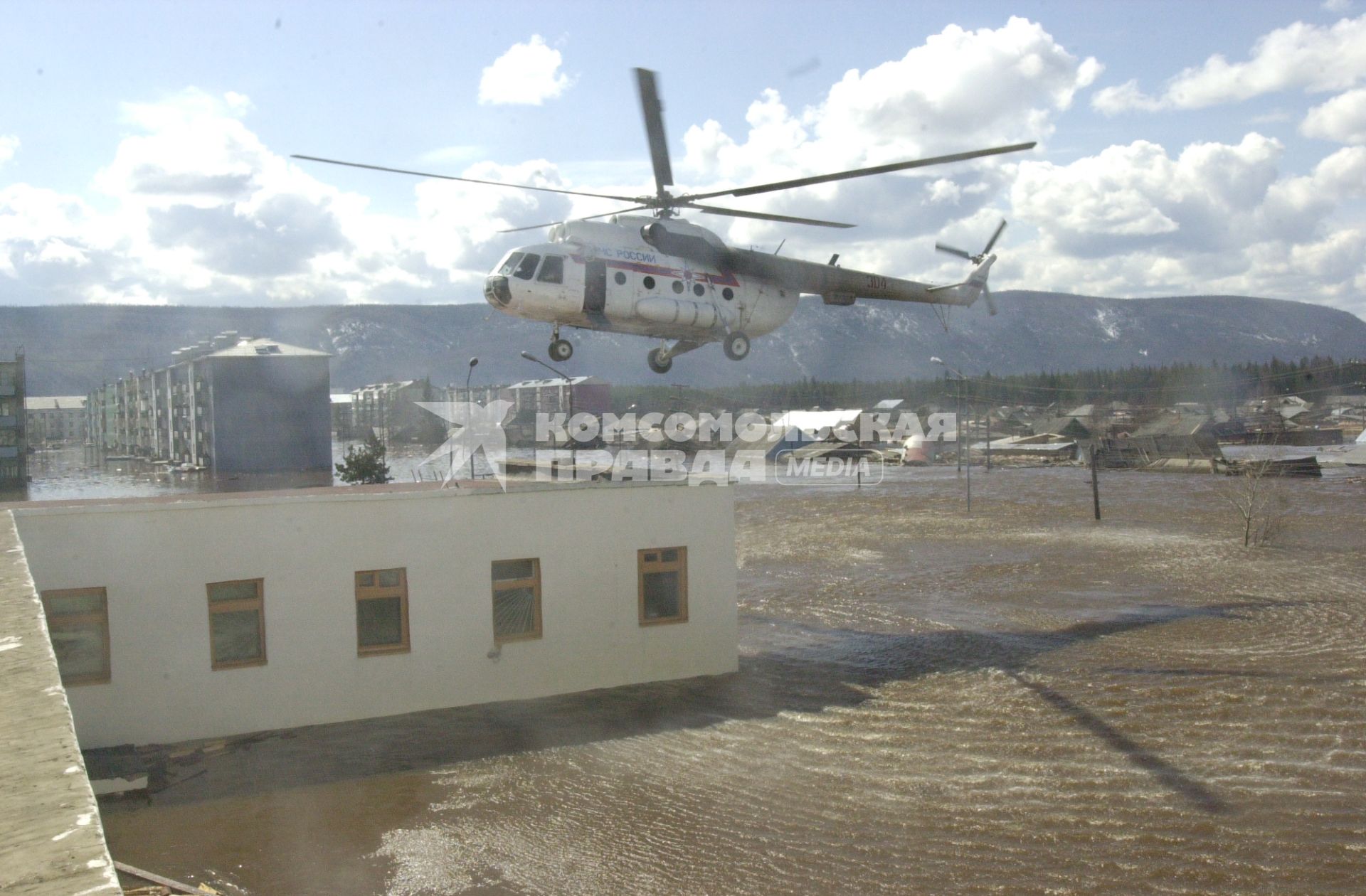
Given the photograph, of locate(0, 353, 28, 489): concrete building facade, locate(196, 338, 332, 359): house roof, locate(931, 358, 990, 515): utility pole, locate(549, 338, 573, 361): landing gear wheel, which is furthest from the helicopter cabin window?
locate(0, 353, 28, 489): concrete building facade

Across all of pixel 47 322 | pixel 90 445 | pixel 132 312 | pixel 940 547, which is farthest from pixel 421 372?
pixel 940 547

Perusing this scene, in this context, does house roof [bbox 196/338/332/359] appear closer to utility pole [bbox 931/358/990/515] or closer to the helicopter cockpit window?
utility pole [bbox 931/358/990/515]

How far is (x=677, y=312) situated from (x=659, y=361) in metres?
0.58

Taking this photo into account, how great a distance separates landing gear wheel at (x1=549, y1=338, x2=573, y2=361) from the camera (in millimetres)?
10078

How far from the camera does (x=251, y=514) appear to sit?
1581 centimetres

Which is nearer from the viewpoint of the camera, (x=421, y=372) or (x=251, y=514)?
(x=251, y=514)

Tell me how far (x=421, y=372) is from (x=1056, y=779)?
11811 centimetres

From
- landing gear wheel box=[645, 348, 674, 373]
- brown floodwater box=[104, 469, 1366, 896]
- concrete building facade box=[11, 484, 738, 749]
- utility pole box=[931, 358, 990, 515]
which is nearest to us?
landing gear wheel box=[645, 348, 674, 373]

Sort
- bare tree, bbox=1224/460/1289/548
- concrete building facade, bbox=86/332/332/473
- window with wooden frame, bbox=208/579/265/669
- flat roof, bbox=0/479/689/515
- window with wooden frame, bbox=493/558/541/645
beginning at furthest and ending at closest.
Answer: concrete building facade, bbox=86/332/332/473
bare tree, bbox=1224/460/1289/548
window with wooden frame, bbox=493/558/541/645
window with wooden frame, bbox=208/579/265/669
flat roof, bbox=0/479/689/515

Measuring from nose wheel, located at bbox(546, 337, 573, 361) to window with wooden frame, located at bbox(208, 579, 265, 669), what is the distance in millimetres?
8302

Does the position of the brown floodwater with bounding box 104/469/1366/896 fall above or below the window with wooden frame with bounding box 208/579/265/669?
below

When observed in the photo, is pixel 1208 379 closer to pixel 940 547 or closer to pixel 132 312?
pixel 940 547

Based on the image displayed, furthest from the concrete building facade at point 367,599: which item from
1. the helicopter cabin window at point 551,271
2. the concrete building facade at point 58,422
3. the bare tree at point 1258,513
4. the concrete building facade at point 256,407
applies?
the concrete building facade at point 58,422

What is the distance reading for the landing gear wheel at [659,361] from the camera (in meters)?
10.6
